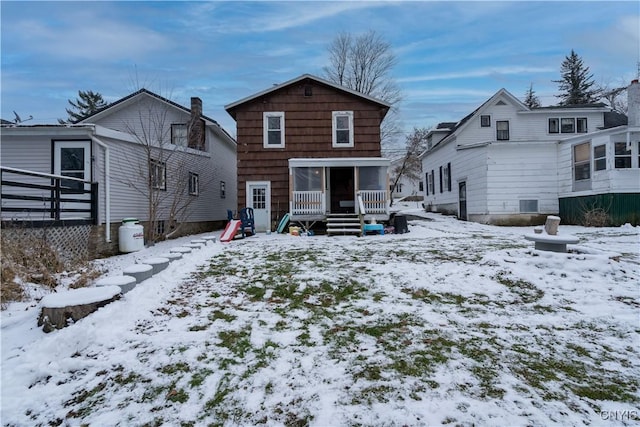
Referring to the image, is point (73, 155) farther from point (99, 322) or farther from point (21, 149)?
point (99, 322)

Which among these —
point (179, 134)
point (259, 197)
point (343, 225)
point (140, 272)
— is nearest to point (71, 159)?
point (179, 134)

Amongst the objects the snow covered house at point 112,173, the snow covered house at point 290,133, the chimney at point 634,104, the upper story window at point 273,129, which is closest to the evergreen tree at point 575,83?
the chimney at point 634,104

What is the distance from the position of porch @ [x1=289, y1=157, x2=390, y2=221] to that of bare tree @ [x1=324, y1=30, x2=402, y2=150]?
20025 mm

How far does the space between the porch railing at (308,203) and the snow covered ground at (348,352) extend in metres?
7.57

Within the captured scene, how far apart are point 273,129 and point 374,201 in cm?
561

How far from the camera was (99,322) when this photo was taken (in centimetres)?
376

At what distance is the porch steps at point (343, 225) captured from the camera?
12523 millimetres

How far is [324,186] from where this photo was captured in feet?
45.0

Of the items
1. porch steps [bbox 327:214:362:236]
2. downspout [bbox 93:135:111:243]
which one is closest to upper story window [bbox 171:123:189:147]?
downspout [bbox 93:135:111:243]

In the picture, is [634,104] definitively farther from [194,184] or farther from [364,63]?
[364,63]

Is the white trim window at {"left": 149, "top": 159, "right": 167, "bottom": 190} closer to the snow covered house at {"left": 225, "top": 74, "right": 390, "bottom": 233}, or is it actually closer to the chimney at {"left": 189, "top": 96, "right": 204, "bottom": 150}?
the snow covered house at {"left": 225, "top": 74, "right": 390, "bottom": 233}

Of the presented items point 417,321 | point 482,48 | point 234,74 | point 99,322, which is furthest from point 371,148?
point 234,74

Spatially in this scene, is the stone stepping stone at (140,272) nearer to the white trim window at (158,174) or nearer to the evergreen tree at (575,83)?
the white trim window at (158,174)

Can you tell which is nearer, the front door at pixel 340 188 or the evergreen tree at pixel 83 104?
the front door at pixel 340 188
